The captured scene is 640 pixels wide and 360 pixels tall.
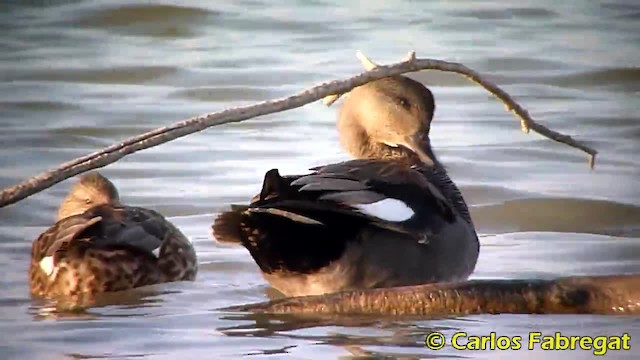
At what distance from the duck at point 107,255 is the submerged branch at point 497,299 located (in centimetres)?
127

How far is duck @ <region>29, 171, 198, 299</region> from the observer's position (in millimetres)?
6398

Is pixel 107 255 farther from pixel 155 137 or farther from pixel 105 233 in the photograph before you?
pixel 155 137

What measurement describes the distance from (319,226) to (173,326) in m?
0.63

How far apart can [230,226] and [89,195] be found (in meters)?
1.78

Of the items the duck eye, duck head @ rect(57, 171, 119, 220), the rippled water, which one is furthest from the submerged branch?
duck head @ rect(57, 171, 119, 220)

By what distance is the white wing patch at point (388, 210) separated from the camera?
18.5 feet

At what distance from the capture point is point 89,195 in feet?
24.0

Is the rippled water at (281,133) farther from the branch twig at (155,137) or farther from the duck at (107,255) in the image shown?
the branch twig at (155,137)

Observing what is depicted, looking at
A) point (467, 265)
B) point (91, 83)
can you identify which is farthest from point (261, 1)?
point (467, 265)

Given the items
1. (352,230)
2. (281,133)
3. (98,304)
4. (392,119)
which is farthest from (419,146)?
(281,133)

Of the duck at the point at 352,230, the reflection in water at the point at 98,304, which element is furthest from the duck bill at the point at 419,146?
the reflection in water at the point at 98,304

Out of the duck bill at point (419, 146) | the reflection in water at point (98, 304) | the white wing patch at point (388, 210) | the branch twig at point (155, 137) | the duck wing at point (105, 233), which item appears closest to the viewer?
the branch twig at point (155, 137)

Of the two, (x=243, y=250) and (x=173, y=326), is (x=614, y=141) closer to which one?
(x=243, y=250)

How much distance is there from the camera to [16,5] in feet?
44.4
